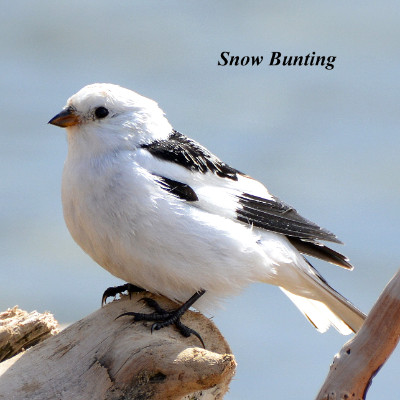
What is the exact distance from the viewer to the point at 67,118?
5016 mm

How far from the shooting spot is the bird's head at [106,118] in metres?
5.03

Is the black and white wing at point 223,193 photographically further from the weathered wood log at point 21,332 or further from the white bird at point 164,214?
the weathered wood log at point 21,332

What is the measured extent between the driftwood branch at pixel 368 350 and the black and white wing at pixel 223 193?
4.49 feet

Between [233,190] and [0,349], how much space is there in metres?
1.60

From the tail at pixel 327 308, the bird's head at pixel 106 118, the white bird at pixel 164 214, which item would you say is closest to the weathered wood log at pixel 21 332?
the white bird at pixel 164 214

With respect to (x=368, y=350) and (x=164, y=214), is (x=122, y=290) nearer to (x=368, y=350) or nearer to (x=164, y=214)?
(x=164, y=214)

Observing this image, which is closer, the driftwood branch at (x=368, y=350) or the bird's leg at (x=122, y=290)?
the driftwood branch at (x=368, y=350)

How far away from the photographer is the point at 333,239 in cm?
531

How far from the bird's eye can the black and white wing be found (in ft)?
0.92

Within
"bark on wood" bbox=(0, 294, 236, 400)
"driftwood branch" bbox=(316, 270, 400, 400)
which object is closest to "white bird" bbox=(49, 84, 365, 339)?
"bark on wood" bbox=(0, 294, 236, 400)

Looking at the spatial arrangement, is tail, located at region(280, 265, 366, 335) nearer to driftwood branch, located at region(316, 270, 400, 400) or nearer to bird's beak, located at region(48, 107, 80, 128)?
driftwood branch, located at region(316, 270, 400, 400)

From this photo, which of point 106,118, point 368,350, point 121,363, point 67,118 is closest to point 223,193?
point 106,118

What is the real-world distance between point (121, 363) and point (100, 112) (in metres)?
1.45

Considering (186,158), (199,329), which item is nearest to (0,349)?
(199,329)
